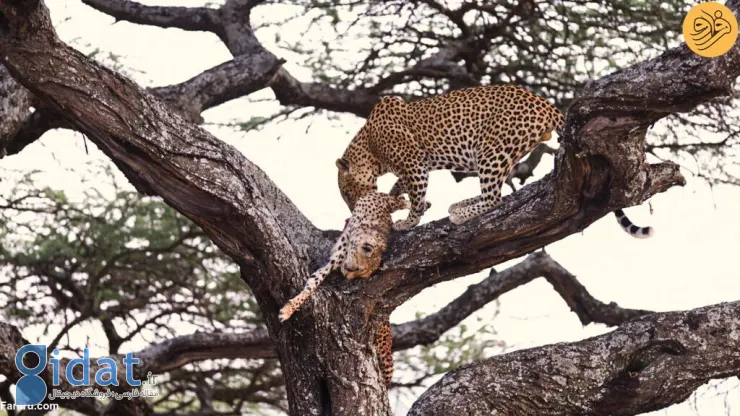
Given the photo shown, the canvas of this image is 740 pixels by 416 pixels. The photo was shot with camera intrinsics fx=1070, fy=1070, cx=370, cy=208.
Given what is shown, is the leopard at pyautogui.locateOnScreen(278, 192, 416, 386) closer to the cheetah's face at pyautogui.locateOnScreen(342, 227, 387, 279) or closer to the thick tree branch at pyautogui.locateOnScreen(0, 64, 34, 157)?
the cheetah's face at pyautogui.locateOnScreen(342, 227, 387, 279)

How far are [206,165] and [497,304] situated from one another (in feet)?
15.8

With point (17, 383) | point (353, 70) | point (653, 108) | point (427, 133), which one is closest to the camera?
point (653, 108)

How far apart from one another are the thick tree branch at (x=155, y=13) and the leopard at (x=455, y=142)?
2724mm

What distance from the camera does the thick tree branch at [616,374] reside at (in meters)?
5.20

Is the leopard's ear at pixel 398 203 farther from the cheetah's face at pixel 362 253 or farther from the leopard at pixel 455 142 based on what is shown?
the cheetah's face at pixel 362 253

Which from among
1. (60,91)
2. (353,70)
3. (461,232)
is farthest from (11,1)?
(353,70)

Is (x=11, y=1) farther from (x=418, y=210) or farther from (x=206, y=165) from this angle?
(x=418, y=210)

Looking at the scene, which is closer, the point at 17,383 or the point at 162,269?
the point at 17,383

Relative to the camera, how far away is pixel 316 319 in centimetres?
530

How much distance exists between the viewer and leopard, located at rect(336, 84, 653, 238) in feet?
17.7

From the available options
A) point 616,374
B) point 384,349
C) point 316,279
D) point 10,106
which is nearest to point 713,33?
point 616,374

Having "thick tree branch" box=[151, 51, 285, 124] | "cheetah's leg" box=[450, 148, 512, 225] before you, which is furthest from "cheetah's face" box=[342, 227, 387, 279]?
"thick tree branch" box=[151, 51, 285, 124]

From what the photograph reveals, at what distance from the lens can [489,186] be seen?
5414 mm

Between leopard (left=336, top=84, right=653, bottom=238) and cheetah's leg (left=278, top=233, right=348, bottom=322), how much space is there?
14.3 inches
